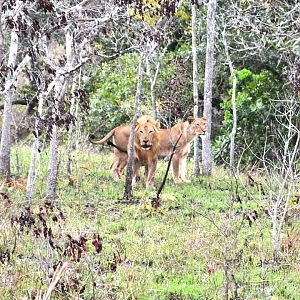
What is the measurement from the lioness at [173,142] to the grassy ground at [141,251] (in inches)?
89.6

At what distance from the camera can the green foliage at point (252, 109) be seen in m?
20.0

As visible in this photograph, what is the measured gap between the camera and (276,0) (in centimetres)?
1505

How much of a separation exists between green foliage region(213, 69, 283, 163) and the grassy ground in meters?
7.77

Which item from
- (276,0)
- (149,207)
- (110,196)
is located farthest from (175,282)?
(276,0)

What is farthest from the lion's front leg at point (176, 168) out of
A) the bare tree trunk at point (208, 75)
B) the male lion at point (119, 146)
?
the bare tree trunk at point (208, 75)

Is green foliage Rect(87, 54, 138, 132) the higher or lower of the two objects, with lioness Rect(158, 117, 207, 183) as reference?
higher

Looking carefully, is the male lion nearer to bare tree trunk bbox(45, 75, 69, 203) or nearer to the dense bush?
bare tree trunk bbox(45, 75, 69, 203)

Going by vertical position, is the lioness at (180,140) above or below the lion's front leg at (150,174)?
above

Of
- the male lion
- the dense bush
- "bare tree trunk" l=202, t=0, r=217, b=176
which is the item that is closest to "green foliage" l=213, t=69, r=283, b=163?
the dense bush

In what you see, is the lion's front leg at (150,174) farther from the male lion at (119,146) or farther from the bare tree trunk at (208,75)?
the bare tree trunk at (208,75)

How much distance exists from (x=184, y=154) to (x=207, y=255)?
699 cm

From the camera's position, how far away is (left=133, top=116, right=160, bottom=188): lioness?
46.1 feet

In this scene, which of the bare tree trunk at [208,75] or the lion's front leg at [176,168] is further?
the bare tree trunk at [208,75]

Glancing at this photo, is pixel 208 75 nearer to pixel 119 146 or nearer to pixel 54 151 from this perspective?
pixel 119 146
